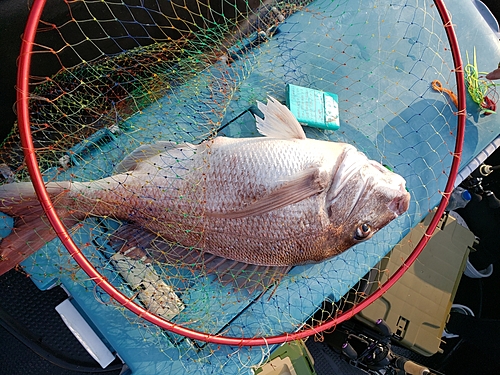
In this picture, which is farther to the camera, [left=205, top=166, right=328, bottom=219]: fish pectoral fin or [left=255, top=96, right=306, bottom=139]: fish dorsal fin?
[left=255, top=96, right=306, bottom=139]: fish dorsal fin

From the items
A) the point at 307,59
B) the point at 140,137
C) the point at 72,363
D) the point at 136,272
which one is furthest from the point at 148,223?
the point at 307,59

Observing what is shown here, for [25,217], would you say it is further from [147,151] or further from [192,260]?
[192,260]

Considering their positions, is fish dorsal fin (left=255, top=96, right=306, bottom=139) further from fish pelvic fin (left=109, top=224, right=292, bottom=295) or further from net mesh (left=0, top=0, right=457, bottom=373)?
fish pelvic fin (left=109, top=224, right=292, bottom=295)

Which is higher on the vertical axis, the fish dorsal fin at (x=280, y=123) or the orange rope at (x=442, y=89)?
the fish dorsal fin at (x=280, y=123)

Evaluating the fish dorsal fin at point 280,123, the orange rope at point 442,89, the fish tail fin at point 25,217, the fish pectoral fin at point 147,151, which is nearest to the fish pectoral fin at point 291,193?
the fish dorsal fin at point 280,123

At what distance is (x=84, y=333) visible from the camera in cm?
276

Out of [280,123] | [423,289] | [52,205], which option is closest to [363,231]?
[280,123]

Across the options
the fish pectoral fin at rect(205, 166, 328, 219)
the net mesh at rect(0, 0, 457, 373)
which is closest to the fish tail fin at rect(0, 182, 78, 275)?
the net mesh at rect(0, 0, 457, 373)

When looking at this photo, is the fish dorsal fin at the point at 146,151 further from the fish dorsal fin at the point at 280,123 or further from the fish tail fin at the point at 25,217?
the fish dorsal fin at the point at 280,123

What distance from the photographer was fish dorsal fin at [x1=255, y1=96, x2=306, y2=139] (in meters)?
2.58

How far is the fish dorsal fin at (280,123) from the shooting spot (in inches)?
102

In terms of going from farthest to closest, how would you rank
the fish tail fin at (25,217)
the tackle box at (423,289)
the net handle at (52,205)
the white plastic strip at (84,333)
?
the tackle box at (423,289) → the white plastic strip at (84,333) → the fish tail fin at (25,217) → the net handle at (52,205)

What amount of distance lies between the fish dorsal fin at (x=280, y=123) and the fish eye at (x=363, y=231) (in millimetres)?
715

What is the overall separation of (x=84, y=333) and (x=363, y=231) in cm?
211
